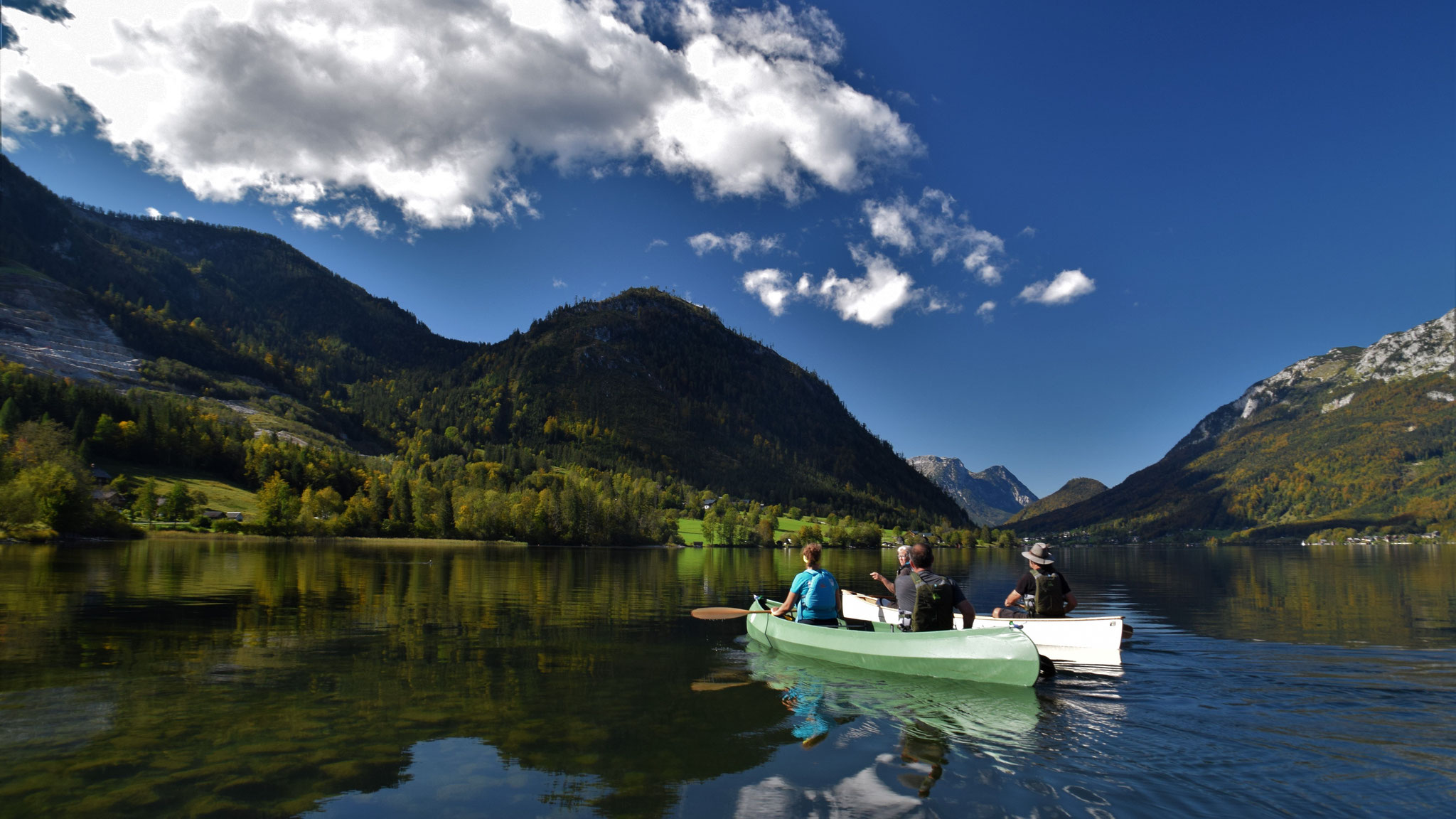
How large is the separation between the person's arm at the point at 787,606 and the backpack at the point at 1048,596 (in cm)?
771

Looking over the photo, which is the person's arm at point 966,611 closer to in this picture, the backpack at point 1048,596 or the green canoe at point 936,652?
the green canoe at point 936,652

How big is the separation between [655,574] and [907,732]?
2248 inches

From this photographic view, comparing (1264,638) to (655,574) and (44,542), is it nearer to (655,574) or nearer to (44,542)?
(655,574)

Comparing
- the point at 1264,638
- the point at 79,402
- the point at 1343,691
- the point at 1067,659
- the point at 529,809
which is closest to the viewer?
the point at 529,809

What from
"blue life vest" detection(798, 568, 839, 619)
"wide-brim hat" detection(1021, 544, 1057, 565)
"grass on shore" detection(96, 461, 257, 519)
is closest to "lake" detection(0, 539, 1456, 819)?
"blue life vest" detection(798, 568, 839, 619)

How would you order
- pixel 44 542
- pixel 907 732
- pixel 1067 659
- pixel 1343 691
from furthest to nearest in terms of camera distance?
pixel 44 542
pixel 1067 659
pixel 1343 691
pixel 907 732

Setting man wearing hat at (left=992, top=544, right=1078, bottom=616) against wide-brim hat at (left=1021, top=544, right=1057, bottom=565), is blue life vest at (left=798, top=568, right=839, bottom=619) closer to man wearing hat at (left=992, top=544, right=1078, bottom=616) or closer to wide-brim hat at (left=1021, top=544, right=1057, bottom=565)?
man wearing hat at (left=992, top=544, right=1078, bottom=616)

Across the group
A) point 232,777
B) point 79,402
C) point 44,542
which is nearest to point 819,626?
point 232,777

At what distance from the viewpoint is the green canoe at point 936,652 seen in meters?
16.6

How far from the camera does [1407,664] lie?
69.4 ft

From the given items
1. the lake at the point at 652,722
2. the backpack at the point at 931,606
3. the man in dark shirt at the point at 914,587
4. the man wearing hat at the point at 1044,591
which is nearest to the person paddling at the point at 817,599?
the lake at the point at 652,722

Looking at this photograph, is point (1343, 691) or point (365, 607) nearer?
point (1343, 691)

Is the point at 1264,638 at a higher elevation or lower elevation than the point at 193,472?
lower

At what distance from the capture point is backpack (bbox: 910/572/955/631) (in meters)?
18.6
